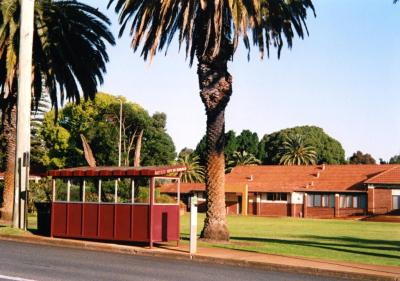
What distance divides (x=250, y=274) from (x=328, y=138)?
104529 millimetres

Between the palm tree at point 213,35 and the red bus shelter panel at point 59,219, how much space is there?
4622 mm

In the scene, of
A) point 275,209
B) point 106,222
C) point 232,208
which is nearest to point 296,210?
point 275,209

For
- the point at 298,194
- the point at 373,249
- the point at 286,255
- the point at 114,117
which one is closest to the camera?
the point at 286,255

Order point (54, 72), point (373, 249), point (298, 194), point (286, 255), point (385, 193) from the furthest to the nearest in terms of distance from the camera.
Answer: point (298, 194), point (385, 193), point (54, 72), point (373, 249), point (286, 255)

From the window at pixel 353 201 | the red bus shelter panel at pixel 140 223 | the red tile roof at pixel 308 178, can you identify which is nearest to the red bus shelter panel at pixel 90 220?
the red bus shelter panel at pixel 140 223

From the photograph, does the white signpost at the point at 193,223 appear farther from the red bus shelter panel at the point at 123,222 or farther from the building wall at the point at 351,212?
the building wall at the point at 351,212

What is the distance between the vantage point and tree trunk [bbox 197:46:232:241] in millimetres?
22859

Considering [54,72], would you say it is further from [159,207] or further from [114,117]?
[114,117]

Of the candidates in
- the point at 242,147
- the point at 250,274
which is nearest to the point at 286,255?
the point at 250,274

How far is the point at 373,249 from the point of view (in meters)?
23.5

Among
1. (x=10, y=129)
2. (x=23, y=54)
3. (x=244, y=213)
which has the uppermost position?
(x=23, y=54)

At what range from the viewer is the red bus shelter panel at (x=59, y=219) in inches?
865

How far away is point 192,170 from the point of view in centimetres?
9950

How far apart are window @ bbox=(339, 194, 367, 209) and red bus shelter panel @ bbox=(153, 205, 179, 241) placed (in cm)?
5283
